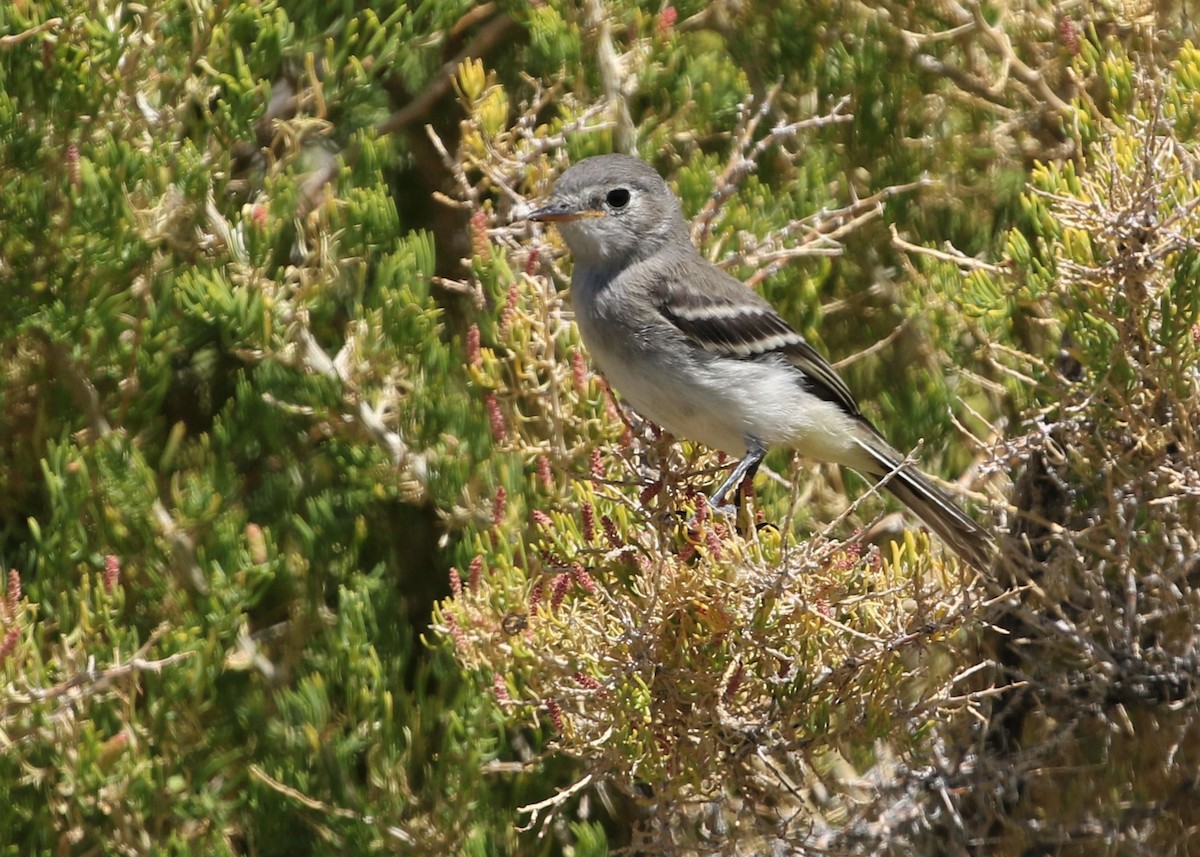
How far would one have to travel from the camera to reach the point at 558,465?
361cm

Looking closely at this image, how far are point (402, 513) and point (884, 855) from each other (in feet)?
5.55

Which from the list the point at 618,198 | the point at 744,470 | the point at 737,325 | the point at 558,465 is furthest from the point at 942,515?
the point at 618,198

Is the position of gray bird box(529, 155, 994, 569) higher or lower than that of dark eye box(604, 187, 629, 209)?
lower

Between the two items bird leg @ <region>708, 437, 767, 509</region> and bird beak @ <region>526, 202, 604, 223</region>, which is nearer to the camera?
bird leg @ <region>708, 437, 767, 509</region>

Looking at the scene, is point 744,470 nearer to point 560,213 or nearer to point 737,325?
point 737,325

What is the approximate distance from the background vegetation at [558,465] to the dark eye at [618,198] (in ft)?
0.57

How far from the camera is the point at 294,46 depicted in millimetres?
3889

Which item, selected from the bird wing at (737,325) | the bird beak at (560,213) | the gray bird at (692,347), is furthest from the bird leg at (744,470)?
Answer: the bird beak at (560,213)

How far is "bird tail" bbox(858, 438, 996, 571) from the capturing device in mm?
3518

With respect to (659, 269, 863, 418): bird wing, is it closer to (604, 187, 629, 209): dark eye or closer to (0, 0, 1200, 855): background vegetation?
(0, 0, 1200, 855): background vegetation

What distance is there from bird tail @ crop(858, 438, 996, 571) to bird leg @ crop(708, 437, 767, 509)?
0.35m

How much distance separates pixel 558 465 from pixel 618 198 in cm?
78

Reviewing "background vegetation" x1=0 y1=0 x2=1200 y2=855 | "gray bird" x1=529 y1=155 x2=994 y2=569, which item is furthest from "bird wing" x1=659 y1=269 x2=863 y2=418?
"background vegetation" x1=0 y1=0 x2=1200 y2=855

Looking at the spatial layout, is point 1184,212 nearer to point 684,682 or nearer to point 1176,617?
point 1176,617
